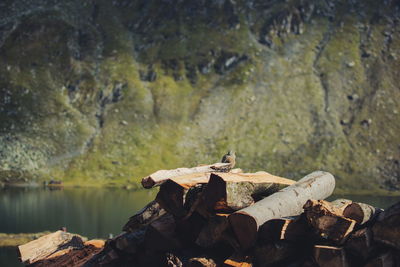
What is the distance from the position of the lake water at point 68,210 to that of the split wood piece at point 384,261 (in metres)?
47.2

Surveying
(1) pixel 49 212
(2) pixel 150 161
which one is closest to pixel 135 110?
(2) pixel 150 161

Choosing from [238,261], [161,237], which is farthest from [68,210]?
[238,261]

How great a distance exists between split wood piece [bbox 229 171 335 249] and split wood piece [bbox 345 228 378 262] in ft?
8.19

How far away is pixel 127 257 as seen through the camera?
17609 mm

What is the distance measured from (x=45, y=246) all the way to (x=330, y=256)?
13.7 metres

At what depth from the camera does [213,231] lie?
15055mm

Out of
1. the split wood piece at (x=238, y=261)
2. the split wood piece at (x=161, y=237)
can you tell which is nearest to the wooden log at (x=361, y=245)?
the split wood piece at (x=238, y=261)

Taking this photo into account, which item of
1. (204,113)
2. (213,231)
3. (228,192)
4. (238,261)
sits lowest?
(204,113)

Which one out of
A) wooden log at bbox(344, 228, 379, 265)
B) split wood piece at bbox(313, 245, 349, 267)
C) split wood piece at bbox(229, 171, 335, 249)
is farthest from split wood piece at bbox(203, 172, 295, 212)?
wooden log at bbox(344, 228, 379, 265)

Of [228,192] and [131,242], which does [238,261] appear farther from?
[131,242]

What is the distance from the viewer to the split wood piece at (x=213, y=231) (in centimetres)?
1472

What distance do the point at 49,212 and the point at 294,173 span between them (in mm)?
84750

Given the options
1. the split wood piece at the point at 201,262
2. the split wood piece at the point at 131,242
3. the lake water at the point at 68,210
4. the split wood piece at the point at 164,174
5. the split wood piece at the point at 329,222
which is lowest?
the lake water at the point at 68,210

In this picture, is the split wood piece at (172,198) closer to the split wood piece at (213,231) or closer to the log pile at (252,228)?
the log pile at (252,228)
